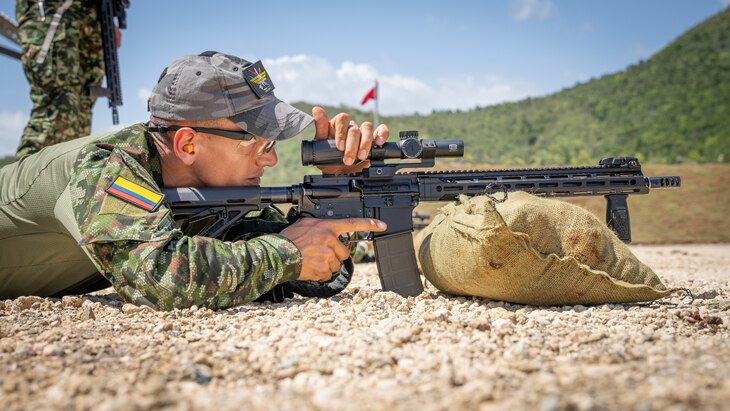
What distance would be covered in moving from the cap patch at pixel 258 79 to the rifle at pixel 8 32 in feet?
22.8

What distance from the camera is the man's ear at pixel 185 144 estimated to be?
10.2 feet

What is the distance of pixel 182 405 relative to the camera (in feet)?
4.96

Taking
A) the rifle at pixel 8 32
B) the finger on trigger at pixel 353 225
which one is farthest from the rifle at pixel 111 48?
the finger on trigger at pixel 353 225

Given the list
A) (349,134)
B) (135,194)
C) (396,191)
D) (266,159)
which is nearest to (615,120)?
(396,191)

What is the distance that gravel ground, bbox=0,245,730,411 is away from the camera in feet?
5.01

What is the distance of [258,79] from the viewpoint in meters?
3.27

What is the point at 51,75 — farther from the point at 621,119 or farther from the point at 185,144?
the point at 621,119

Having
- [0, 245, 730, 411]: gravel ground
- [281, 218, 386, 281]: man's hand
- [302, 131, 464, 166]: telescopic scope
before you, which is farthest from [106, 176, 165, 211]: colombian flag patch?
[302, 131, 464, 166]: telescopic scope

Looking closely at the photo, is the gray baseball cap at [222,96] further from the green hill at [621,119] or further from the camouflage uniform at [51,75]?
the green hill at [621,119]

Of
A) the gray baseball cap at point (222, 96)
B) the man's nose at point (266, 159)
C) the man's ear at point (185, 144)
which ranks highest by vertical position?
the gray baseball cap at point (222, 96)

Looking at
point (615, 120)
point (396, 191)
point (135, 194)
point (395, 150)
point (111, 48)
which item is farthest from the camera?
point (615, 120)

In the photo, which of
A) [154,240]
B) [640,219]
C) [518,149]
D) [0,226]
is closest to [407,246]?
[154,240]

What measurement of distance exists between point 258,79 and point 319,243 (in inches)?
40.1

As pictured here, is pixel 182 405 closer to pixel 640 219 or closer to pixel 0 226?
pixel 0 226
